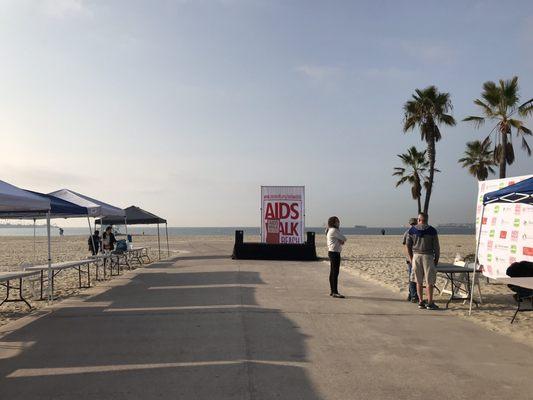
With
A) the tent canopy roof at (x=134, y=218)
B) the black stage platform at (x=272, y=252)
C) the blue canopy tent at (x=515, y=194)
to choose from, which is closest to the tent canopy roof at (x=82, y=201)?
the tent canopy roof at (x=134, y=218)

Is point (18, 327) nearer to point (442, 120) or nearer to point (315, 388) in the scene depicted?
point (315, 388)

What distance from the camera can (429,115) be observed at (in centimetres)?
2688

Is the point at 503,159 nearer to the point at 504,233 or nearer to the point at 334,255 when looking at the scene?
the point at 504,233

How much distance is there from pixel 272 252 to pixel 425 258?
11.3 metres

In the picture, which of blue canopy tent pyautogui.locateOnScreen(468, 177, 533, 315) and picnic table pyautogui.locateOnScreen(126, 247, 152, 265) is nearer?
blue canopy tent pyautogui.locateOnScreen(468, 177, 533, 315)

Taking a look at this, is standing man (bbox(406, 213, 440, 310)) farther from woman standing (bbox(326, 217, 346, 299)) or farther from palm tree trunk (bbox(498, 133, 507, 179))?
palm tree trunk (bbox(498, 133, 507, 179))

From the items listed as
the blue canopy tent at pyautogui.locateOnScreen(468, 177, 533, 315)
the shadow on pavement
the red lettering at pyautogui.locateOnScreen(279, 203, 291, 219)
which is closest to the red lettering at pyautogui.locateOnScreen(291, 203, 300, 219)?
the red lettering at pyautogui.locateOnScreen(279, 203, 291, 219)

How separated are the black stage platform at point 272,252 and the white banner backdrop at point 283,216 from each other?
12.2 inches

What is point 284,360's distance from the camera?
17.5 feet

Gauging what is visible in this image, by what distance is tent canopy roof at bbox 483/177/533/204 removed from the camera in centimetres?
759

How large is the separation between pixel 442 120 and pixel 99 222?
18.9 metres

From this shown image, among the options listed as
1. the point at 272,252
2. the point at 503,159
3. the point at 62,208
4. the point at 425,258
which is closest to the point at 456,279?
the point at 425,258

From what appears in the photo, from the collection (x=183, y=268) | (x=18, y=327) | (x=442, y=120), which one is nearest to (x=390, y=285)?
(x=183, y=268)

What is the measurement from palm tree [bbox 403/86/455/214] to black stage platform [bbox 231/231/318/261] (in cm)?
1012
